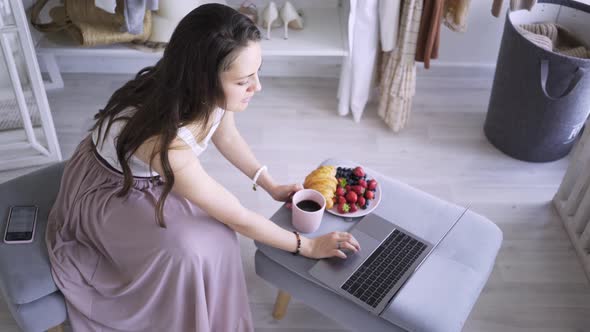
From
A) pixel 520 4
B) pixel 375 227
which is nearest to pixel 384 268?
pixel 375 227

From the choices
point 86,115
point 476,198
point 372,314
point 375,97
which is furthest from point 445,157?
point 86,115

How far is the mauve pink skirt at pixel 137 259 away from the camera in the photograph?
1.31m

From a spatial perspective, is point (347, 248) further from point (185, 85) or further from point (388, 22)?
point (388, 22)

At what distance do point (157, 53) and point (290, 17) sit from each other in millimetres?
540

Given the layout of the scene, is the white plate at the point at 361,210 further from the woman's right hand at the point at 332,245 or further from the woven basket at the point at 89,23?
the woven basket at the point at 89,23

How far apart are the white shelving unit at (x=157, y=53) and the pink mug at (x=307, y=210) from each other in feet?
3.00

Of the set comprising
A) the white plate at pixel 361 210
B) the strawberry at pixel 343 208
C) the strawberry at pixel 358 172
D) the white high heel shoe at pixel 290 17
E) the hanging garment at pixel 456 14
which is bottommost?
the white plate at pixel 361 210

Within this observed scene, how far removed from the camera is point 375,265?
1356 millimetres

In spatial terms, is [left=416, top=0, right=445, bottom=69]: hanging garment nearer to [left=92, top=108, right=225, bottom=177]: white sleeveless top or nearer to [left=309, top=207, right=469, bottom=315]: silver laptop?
[left=309, top=207, right=469, bottom=315]: silver laptop

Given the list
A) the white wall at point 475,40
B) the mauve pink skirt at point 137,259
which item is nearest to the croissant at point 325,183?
the mauve pink skirt at point 137,259

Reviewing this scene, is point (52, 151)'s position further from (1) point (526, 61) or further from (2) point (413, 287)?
(1) point (526, 61)

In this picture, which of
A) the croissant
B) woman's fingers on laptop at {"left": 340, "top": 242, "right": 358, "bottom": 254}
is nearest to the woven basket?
the croissant

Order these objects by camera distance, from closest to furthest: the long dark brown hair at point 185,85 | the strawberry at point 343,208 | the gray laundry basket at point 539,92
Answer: the long dark brown hair at point 185,85, the strawberry at point 343,208, the gray laundry basket at point 539,92

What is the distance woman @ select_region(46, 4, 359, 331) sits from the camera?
1.23 m
